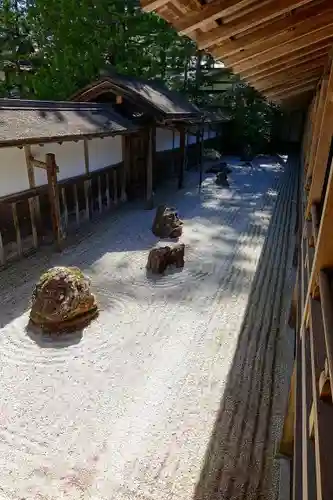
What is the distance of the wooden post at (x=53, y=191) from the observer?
7496mm

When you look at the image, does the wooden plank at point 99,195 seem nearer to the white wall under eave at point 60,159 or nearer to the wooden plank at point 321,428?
the white wall under eave at point 60,159

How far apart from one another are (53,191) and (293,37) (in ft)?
18.9

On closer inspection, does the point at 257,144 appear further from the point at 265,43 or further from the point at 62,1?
the point at 265,43

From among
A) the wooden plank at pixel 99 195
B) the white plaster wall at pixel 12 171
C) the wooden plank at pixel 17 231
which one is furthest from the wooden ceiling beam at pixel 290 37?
the wooden plank at pixel 99 195

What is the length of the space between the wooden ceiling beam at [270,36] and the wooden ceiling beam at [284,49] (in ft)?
0.45

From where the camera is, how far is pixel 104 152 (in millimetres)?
10688

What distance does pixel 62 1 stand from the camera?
46.3ft

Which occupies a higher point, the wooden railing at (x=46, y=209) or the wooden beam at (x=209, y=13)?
the wooden beam at (x=209, y=13)

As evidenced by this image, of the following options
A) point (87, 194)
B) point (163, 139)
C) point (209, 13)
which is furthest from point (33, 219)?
point (163, 139)

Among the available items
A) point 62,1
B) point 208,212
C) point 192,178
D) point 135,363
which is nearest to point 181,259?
point 135,363

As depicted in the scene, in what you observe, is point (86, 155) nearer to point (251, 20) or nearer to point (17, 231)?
point (17, 231)

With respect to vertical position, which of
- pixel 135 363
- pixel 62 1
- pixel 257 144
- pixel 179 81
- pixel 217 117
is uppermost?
pixel 62 1

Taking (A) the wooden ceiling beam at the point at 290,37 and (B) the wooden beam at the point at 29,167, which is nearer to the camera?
(A) the wooden ceiling beam at the point at 290,37

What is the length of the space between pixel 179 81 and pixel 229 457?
22183mm
